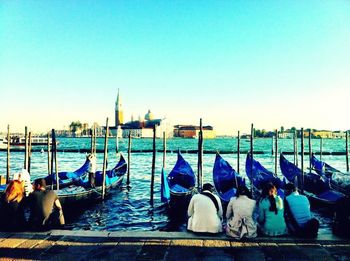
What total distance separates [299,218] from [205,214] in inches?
53.4

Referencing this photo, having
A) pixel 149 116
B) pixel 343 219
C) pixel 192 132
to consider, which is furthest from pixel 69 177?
pixel 149 116

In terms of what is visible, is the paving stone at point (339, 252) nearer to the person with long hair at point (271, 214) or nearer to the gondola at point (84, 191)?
the person with long hair at point (271, 214)

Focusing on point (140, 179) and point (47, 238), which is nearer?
point (47, 238)

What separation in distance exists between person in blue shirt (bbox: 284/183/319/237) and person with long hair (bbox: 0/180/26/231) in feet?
12.9

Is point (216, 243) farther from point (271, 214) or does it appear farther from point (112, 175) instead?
point (112, 175)

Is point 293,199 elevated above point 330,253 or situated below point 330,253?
above

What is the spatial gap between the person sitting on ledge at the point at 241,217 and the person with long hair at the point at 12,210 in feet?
10.0

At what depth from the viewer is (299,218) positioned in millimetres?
5023

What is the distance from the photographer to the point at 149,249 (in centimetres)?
436

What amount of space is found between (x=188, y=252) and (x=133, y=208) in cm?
743

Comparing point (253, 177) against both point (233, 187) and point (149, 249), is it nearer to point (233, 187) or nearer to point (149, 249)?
point (233, 187)

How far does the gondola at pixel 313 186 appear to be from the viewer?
1081 centimetres

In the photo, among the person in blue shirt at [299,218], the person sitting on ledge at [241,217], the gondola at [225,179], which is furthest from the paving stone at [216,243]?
the gondola at [225,179]

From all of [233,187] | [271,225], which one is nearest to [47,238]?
[271,225]
